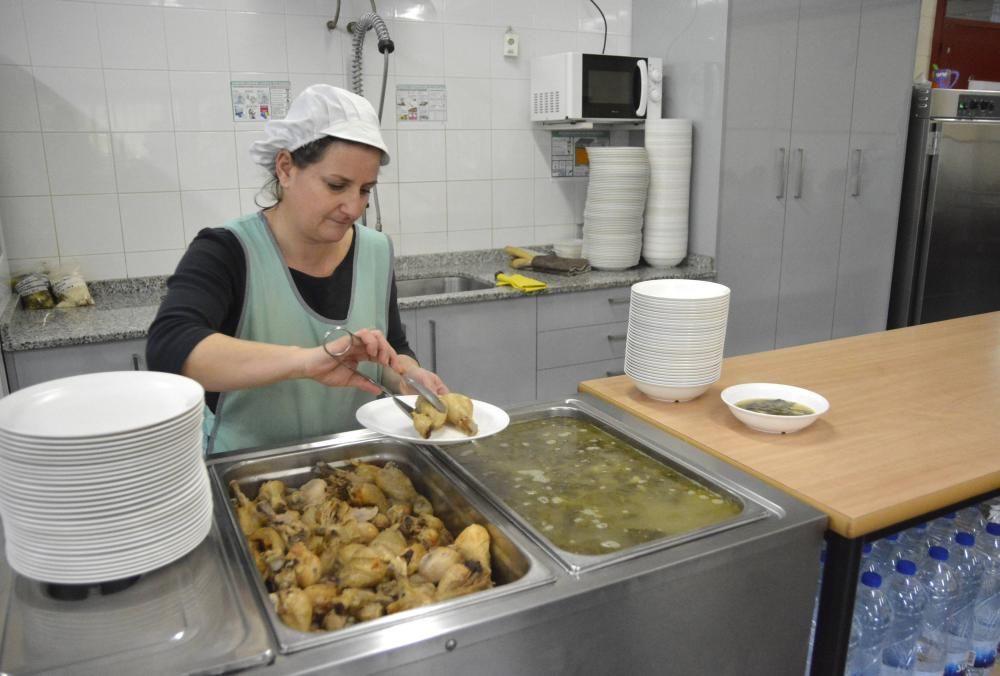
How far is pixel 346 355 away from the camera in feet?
4.23

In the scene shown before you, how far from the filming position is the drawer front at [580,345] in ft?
10.3

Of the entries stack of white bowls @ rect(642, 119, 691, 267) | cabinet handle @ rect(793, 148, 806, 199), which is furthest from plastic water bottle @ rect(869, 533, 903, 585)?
cabinet handle @ rect(793, 148, 806, 199)

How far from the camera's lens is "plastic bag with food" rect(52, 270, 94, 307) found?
2709 mm

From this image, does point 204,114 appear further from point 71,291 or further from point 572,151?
point 572,151

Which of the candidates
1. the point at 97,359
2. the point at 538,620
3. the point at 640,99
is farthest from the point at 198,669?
the point at 640,99

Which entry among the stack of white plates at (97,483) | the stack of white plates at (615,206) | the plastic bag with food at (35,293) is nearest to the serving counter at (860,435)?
the stack of white plates at (97,483)

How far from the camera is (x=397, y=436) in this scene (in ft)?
4.09

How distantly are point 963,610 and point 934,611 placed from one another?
0.11 meters

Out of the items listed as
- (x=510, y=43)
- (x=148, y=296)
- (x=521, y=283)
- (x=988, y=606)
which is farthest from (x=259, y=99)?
(x=988, y=606)

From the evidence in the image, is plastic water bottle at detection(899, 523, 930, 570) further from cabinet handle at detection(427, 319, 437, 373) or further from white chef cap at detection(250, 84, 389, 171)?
cabinet handle at detection(427, 319, 437, 373)

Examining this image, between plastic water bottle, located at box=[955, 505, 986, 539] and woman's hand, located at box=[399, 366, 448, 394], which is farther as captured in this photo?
plastic water bottle, located at box=[955, 505, 986, 539]

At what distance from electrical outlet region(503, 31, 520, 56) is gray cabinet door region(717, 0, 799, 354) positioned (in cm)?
96

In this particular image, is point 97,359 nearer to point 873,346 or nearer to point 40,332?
point 40,332

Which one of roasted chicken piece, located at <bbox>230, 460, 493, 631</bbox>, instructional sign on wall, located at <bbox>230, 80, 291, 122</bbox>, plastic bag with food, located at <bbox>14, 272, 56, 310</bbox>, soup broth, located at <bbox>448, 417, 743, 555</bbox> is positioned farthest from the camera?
instructional sign on wall, located at <bbox>230, 80, 291, 122</bbox>
